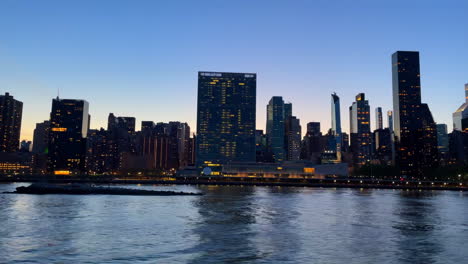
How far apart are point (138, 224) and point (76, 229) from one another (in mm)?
9943

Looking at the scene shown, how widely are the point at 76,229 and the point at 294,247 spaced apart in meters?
31.8

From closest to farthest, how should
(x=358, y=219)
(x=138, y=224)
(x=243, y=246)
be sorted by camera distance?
(x=243, y=246), (x=138, y=224), (x=358, y=219)

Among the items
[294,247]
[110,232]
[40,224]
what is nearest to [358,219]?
[294,247]

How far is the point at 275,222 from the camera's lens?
6569 centimetres

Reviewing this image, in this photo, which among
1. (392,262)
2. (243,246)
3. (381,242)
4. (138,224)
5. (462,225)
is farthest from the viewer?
(462,225)

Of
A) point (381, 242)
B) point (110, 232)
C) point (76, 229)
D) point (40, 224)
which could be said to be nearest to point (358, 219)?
point (381, 242)

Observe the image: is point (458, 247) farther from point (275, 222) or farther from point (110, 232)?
point (110, 232)

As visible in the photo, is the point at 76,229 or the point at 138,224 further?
the point at 138,224

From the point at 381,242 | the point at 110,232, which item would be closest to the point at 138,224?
the point at 110,232

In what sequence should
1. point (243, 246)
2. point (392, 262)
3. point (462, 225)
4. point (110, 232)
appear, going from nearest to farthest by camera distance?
1. point (392, 262)
2. point (243, 246)
3. point (110, 232)
4. point (462, 225)

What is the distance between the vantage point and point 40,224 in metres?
60.1

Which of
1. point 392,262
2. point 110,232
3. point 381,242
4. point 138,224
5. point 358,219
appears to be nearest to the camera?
point 392,262

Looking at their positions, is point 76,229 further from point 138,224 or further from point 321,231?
point 321,231

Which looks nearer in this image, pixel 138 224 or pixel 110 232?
pixel 110 232
